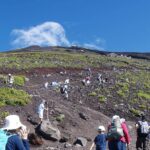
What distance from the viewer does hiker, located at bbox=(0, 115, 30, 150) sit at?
871 centimetres

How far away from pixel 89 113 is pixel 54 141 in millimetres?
9927

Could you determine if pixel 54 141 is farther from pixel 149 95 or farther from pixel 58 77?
pixel 58 77

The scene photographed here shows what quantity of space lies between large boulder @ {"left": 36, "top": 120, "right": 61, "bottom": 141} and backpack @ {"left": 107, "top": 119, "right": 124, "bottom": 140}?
13232mm

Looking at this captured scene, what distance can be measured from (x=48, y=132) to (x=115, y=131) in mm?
13542

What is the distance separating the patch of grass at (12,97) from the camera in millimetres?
32906

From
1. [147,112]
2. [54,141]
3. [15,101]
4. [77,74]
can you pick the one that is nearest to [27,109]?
[15,101]

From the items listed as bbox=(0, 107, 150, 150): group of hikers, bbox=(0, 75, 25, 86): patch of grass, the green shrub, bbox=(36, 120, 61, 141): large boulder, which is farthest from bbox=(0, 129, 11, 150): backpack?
the green shrub

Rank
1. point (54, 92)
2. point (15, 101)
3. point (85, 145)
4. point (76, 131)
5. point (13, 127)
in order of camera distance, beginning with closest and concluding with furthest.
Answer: point (13, 127) < point (85, 145) < point (76, 131) < point (15, 101) < point (54, 92)

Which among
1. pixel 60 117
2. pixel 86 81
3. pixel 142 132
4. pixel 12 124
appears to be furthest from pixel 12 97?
pixel 12 124

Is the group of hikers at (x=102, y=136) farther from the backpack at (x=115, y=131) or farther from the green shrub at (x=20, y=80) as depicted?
the green shrub at (x=20, y=80)

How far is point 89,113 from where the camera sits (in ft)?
122

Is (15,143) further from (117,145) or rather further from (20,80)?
(20,80)

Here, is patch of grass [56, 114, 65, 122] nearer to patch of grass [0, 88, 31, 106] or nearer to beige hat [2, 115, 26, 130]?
patch of grass [0, 88, 31, 106]

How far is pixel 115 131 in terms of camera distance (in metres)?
14.2
